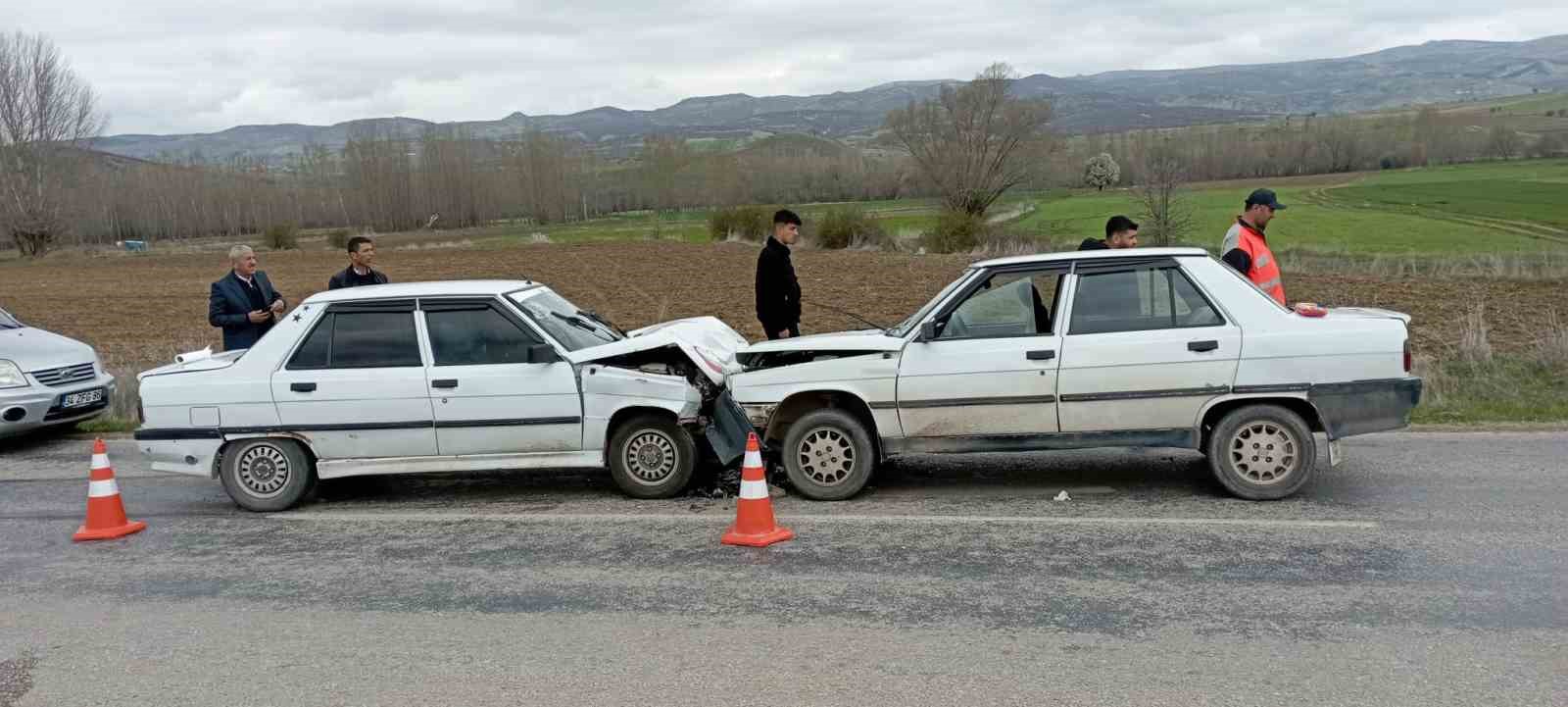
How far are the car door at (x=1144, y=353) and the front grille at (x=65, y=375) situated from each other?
10.1 m

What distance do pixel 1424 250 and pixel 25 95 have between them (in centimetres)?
8891

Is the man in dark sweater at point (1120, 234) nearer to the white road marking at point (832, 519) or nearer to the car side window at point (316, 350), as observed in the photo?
the white road marking at point (832, 519)

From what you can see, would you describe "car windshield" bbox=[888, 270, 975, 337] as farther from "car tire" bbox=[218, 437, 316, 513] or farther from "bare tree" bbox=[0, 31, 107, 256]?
"bare tree" bbox=[0, 31, 107, 256]

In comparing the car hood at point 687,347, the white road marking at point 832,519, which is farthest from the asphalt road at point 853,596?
the car hood at point 687,347

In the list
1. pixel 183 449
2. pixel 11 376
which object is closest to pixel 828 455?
pixel 183 449

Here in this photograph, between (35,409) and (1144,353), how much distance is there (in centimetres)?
1053

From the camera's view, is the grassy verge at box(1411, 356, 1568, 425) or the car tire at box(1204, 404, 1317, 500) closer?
the car tire at box(1204, 404, 1317, 500)

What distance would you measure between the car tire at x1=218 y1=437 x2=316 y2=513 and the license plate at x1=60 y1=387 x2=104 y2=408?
4369 mm

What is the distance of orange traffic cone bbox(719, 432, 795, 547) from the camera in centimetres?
674

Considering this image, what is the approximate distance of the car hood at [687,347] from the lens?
26.4 feet

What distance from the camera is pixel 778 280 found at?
32.0 ft

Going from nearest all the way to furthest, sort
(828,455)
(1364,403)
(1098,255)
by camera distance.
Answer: (1364,403) < (1098,255) < (828,455)

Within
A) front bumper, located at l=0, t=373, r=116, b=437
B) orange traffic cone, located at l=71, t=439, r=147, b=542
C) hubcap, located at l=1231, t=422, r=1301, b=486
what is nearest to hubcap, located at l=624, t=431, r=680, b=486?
orange traffic cone, located at l=71, t=439, r=147, b=542

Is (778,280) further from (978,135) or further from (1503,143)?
(1503,143)
